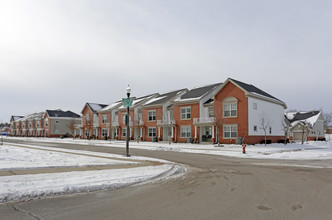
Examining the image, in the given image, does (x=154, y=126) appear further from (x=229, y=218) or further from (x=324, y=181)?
(x=229, y=218)

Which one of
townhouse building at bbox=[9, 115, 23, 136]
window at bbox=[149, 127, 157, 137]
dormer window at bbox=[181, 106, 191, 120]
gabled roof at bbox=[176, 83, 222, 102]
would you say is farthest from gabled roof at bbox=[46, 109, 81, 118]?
dormer window at bbox=[181, 106, 191, 120]

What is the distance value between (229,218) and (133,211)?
1.97 metres

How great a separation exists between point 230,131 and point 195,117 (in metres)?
5.80

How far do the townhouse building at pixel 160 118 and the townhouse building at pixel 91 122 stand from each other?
54.1 ft

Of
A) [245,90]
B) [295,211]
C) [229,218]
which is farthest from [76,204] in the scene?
[245,90]

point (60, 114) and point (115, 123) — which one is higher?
point (60, 114)

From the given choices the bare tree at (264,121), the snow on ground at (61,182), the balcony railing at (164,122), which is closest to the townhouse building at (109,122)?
the balcony railing at (164,122)

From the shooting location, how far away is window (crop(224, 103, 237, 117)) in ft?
114

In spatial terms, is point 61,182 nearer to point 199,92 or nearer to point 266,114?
point 266,114

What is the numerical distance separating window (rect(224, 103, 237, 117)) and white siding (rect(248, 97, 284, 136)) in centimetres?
189

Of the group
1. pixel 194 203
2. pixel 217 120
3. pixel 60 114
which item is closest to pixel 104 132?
pixel 217 120

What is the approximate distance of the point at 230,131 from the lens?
3519 centimetres

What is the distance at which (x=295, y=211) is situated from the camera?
589 cm

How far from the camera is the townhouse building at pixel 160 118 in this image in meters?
43.8
